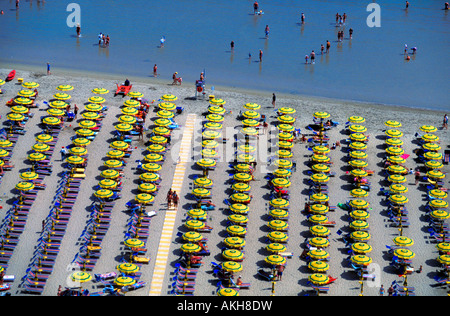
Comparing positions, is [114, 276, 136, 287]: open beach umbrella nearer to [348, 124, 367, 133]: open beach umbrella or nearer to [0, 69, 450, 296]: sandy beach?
[0, 69, 450, 296]: sandy beach

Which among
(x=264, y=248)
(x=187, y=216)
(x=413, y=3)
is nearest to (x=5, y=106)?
(x=187, y=216)

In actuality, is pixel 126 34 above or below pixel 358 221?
above

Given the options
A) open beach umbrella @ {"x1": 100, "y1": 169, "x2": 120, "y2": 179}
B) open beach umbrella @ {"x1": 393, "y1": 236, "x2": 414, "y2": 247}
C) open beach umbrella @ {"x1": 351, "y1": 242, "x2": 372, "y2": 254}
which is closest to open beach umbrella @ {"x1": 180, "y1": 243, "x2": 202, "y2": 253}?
open beach umbrella @ {"x1": 100, "y1": 169, "x2": 120, "y2": 179}

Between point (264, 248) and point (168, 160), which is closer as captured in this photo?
point (264, 248)

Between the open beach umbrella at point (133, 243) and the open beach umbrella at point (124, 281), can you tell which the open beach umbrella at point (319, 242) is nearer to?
the open beach umbrella at point (133, 243)

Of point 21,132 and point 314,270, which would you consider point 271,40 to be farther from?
point 314,270

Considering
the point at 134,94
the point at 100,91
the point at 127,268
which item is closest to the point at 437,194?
the point at 127,268

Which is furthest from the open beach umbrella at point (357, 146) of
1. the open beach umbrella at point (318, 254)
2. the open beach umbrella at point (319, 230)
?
the open beach umbrella at point (318, 254)
